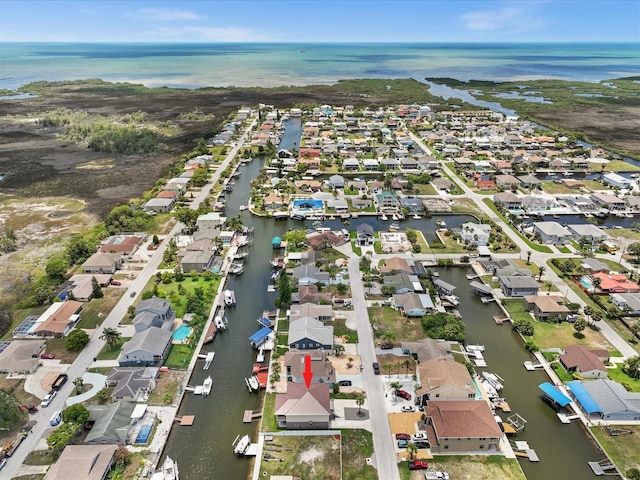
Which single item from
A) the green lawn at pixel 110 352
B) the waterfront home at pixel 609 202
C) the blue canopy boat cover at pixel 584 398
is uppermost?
the waterfront home at pixel 609 202

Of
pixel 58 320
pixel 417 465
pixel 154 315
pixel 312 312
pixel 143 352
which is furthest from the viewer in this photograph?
pixel 312 312

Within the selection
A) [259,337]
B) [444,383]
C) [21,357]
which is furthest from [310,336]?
[21,357]

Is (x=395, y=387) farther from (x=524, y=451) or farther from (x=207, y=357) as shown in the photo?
(x=207, y=357)

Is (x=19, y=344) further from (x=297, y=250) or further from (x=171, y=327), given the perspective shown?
(x=297, y=250)

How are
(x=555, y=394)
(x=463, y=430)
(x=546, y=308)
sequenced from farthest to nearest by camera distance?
1. (x=546, y=308)
2. (x=555, y=394)
3. (x=463, y=430)

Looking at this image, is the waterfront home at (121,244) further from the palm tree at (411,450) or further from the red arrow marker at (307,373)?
the palm tree at (411,450)

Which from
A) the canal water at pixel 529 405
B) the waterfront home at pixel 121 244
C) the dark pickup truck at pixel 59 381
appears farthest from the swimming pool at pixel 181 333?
the canal water at pixel 529 405
